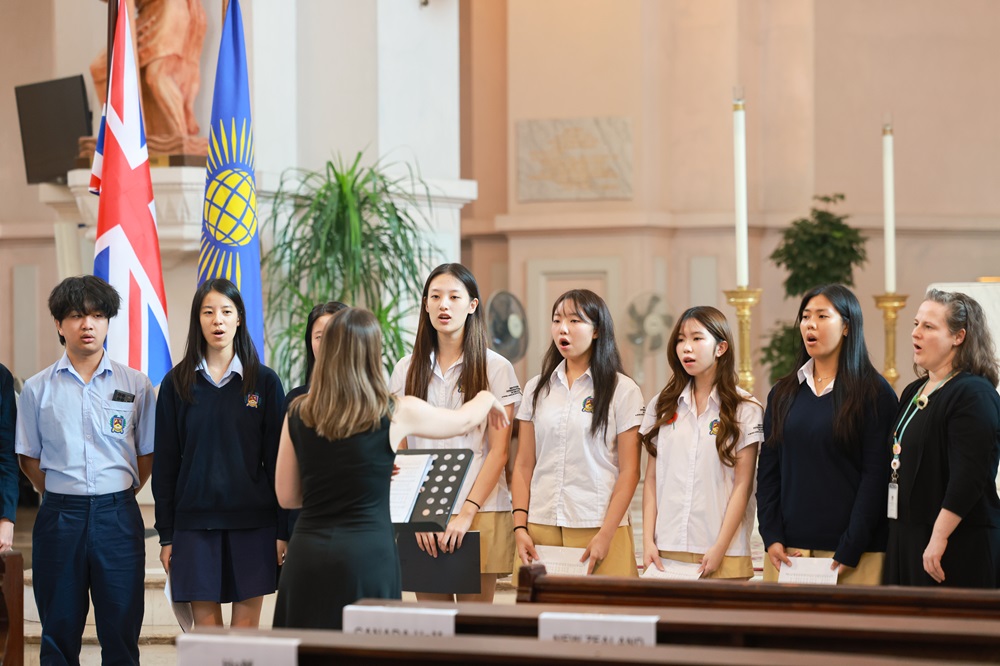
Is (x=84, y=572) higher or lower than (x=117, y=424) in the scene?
lower

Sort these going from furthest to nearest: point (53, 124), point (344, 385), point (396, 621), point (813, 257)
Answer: point (813, 257), point (53, 124), point (344, 385), point (396, 621)

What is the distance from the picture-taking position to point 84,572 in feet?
11.1

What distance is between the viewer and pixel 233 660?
2.07 meters

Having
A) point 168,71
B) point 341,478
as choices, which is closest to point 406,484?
point 341,478

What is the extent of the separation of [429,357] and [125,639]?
3.78 feet

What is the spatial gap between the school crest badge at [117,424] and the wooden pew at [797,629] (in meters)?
1.36

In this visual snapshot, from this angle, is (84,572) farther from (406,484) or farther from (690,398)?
(690,398)

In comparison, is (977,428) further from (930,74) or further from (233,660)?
(930,74)

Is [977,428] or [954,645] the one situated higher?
[977,428]

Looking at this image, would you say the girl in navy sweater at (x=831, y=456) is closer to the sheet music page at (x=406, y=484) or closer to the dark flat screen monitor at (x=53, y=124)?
the sheet music page at (x=406, y=484)

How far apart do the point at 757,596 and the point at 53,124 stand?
4849 mm

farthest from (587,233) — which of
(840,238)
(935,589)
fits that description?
(935,589)

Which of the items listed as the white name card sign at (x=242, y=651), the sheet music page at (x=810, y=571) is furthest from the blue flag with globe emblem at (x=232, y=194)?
the white name card sign at (x=242, y=651)

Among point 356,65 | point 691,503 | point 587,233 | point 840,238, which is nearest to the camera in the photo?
point 691,503
